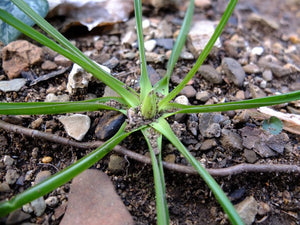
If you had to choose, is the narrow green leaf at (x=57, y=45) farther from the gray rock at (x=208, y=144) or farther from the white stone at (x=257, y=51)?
the white stone at (x=257, y=51)

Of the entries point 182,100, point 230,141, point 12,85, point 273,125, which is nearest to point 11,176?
point 12,85

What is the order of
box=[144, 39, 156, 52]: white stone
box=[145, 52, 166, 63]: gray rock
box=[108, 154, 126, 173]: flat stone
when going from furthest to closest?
1. box=[144, 39, 156, 52]: white stone
2. box=[145, 52, 166, 63]: gray rock
3. box=[108, 154, 126, 173]: flat stone

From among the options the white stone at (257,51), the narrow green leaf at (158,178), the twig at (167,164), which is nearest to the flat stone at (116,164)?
the twig at (167,164)

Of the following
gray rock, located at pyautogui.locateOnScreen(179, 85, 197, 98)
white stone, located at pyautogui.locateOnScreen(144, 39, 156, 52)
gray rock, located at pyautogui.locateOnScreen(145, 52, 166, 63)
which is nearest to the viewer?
gray rock, located at pyautogui.locateOnScreen(179, 85, 197, 98)

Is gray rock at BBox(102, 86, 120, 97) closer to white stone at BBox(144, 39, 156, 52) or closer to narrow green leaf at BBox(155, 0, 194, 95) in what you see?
narrow green leaf at BBox(155, 0, 194, 95)

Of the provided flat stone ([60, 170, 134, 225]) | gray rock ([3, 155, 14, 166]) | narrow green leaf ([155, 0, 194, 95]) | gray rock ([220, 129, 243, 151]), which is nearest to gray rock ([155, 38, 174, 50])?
narrow green leaf ([155, 0, 194, 95])

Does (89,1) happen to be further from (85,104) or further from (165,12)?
(85,104)

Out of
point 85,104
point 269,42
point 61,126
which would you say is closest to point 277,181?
point 85,104
